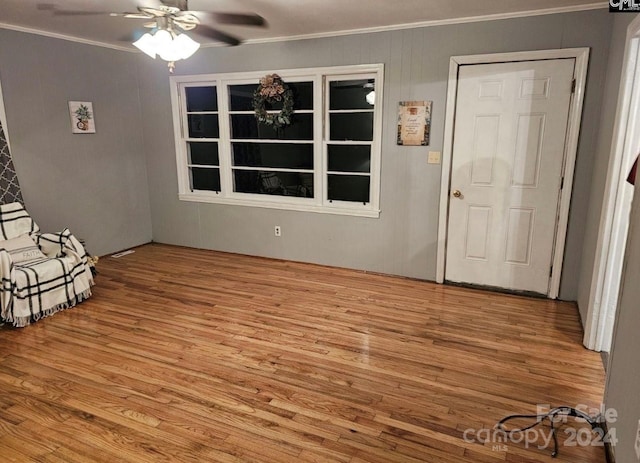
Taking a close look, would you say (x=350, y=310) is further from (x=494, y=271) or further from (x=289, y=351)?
(x=494, y=271)

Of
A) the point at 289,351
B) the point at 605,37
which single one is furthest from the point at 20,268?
the point at 605,37

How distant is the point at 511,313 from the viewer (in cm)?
359

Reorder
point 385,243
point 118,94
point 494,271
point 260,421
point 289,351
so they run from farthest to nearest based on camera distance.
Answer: point 118,94 → point 385,243 → point 494,271 → point 289,351 → point 260,421

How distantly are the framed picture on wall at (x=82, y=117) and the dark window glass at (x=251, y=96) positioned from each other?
159cm

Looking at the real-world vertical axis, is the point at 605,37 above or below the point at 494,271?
above

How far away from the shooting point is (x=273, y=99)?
15.1 ft

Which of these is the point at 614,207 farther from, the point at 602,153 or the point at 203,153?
the point at 203,153

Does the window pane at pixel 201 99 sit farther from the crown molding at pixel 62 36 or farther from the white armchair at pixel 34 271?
the white armchair at pixel 34 271

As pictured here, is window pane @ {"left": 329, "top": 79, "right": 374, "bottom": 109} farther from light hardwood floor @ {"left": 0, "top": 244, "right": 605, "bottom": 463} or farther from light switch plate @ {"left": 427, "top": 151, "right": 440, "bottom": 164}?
light hardwood floor @ {"left": 0, "top": 244, "right": 605, "bottom": 463}

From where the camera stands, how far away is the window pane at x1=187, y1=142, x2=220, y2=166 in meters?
5.29

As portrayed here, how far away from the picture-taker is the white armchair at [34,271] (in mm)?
3299

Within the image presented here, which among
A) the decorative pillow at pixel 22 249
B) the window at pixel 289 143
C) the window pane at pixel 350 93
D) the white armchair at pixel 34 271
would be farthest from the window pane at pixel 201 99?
the decorative pillow at pixel 22 249

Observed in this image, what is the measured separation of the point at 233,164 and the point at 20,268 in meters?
2.52

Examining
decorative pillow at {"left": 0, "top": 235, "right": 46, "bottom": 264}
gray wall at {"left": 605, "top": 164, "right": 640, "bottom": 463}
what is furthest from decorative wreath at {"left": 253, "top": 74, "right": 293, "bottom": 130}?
gray wall at {"left": 605, "top": 164, "right": 640, "bottom": 463}
